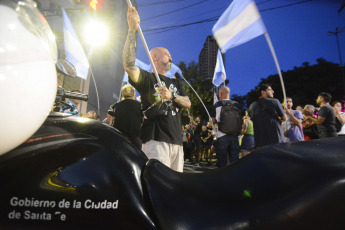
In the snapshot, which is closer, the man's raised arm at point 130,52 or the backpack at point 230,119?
the man's raised arm at point 130,52

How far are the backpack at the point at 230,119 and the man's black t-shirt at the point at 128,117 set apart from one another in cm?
153

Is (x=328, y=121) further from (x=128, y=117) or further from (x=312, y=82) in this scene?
(x=312, y=82)

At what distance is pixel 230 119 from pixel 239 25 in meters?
1.84

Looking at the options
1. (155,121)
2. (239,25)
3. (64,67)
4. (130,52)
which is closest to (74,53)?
(239,25)

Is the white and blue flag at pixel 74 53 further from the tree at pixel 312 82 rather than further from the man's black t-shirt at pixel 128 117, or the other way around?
the tree at pixel 312 82

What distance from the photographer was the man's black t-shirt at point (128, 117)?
370cm

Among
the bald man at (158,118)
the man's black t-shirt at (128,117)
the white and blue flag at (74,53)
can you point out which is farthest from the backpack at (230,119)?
the white and blue flag at (74,53)

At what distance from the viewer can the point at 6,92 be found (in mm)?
588

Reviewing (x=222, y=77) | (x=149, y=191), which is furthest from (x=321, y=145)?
(x=222, y=77)

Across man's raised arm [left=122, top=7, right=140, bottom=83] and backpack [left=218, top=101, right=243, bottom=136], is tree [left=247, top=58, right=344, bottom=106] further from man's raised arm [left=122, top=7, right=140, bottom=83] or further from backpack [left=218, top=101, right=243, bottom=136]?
man's raised arm [left=122, top=7, right=140, bottom=83]

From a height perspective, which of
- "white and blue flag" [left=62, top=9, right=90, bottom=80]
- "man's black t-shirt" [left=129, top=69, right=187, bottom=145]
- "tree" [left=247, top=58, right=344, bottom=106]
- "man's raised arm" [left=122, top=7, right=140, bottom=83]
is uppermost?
"tree" [left=247, top=58, right=344, bottom=106]

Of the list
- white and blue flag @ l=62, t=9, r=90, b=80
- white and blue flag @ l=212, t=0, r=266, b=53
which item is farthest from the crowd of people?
white and blue flag @ l=62, t=9, r=90, b=80

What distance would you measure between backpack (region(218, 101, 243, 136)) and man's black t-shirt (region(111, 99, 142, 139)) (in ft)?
5.01

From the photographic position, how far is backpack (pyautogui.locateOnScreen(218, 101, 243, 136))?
4.14 m
